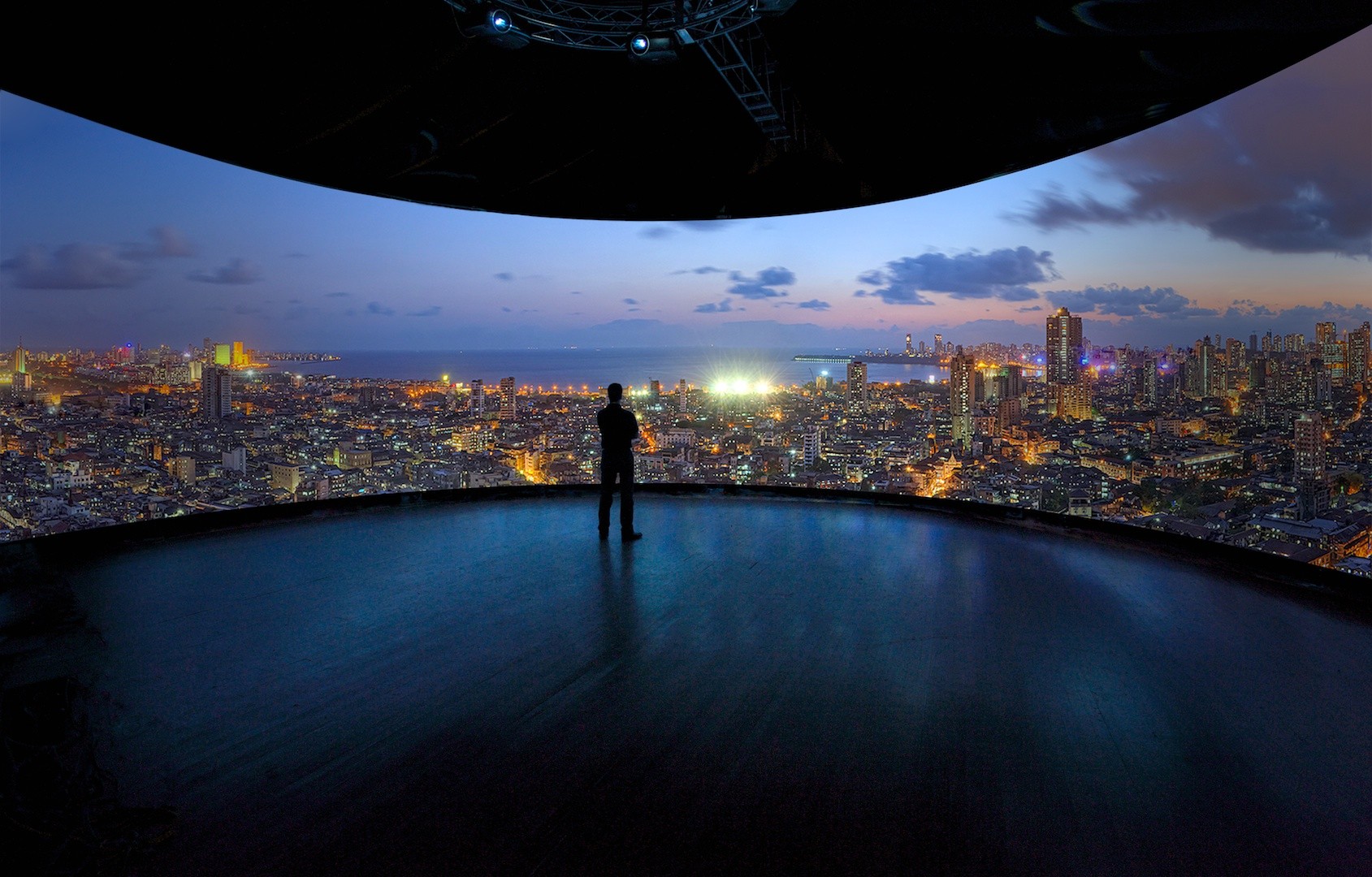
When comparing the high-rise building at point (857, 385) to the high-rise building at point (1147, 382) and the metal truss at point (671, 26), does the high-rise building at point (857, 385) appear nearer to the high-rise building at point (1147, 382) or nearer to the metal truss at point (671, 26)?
the high-rise building at point (1147, 382)

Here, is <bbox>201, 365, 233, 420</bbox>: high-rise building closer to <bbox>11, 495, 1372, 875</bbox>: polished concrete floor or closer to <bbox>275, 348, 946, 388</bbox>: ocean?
<bbox>275, 348, 946, 388</bbox>: ocean

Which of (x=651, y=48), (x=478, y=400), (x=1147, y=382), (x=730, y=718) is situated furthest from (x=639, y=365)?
(x=730, y=718)

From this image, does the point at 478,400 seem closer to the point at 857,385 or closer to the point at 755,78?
the point at 857,385

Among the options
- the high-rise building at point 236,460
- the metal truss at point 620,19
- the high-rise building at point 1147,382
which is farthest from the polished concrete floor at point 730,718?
the high-rise building at point 1147,382

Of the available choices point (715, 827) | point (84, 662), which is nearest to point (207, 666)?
point (84, 662)

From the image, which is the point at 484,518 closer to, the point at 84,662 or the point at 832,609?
the point at 84,662
